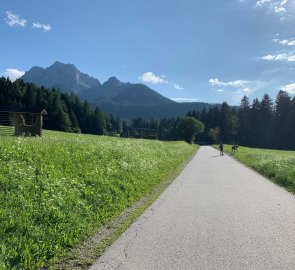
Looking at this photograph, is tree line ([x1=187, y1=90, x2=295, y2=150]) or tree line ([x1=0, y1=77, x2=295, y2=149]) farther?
tree line ([x1=187, y1=90, x2=295, y2=150])

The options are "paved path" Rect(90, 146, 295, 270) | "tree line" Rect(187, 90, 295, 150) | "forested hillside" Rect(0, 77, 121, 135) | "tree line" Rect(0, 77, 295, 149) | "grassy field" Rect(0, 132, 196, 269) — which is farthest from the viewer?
"tree line" Rect(187, 90, 295, 150)

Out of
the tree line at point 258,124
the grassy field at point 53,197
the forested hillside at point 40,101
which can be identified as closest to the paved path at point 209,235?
the grassy field at point 53,197

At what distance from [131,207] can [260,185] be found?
784cm

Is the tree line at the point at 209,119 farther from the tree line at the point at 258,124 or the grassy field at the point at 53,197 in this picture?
the grassy field at the point at 53,197

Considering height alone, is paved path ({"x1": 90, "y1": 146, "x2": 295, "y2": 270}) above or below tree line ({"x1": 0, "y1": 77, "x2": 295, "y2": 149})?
below

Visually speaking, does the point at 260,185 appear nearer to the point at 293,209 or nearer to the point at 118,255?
the point at 293,209

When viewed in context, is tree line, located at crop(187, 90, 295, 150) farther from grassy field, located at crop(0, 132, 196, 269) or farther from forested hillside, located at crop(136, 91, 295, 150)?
grassy field, located at crop(0, 132, 196, 269)

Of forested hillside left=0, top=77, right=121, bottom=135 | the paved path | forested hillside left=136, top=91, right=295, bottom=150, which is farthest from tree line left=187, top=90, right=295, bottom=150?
the paved path

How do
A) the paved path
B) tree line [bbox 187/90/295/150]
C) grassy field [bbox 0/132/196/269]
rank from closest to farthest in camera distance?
1. the paved path
2. grassy field [bbox 0/132/196/269]
3. tree line [bbox 187/90/295/150]

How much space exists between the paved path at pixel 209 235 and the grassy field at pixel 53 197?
3.19ft

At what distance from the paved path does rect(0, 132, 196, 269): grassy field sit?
974 millimetres

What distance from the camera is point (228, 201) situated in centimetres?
1177

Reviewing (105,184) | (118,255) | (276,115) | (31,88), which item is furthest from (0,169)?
(276,115)

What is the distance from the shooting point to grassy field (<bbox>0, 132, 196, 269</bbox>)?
620 cm
